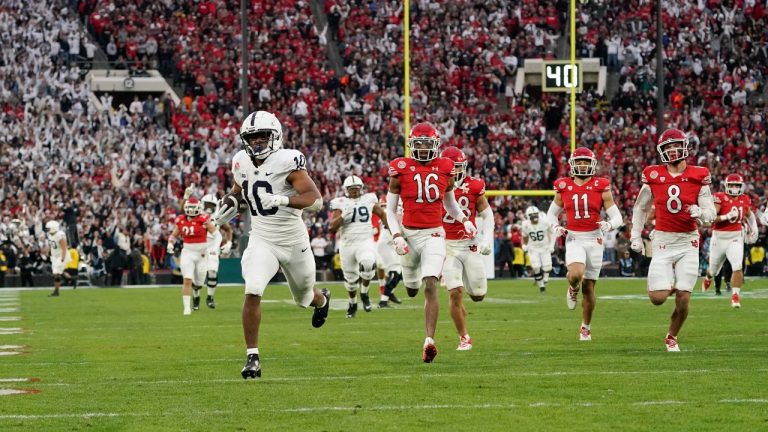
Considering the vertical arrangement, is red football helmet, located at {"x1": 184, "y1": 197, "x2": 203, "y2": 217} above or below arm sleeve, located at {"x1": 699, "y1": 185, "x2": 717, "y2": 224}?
below

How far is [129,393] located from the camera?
8930 millimetres

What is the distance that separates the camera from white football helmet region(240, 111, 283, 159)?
32.1 feet

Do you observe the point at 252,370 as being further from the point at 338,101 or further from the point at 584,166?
the point at 338,101

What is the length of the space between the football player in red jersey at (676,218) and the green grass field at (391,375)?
2.05ft

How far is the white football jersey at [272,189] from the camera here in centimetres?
988

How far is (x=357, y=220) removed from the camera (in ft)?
62.5

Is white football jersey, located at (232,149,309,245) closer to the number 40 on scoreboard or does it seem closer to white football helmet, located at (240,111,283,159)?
white football helmet, located at (240,111,283,159)

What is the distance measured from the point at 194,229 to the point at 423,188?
9858mm

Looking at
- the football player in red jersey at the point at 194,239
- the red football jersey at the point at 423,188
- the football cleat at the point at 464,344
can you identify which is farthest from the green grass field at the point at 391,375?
the football player in red jersey at the point at 194,239

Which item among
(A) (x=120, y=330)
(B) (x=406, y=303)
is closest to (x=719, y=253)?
(B) (x=406, y=303)

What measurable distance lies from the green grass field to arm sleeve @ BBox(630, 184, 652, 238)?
110 centimetres

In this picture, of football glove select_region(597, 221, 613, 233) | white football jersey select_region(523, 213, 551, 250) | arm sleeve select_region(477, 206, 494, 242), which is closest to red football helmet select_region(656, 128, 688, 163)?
football glove select_region(597, 221, 613, 233)

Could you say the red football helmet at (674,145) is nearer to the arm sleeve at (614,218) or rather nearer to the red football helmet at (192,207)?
the arm sleeve at (614,218)

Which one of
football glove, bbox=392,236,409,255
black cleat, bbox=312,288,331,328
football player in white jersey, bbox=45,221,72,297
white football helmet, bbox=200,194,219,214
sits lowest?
football player in white jersey, bbox=45,221,72,297
